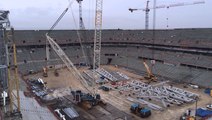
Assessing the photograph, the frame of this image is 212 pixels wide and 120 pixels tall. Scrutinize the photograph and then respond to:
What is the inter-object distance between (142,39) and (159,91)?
141 feet

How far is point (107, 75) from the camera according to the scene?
62.5 m

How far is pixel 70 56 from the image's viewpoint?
80.7 meters

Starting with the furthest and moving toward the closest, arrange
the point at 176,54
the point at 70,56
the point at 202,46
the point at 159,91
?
the point at 70,56, the point at 176,54, the point at 202,46, the point at 159,91

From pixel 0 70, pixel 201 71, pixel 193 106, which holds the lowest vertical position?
pixel 193 106

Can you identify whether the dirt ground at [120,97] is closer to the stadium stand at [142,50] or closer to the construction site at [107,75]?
the construction site at [107,75]

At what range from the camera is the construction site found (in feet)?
113

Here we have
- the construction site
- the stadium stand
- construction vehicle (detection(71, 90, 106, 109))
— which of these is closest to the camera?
the construction site

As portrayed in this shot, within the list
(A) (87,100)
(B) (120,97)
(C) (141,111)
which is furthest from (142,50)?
(C) (141,111)

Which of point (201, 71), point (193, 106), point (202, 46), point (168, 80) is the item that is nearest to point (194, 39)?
point (202, 46)

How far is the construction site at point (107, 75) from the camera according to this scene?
34438 millimetres

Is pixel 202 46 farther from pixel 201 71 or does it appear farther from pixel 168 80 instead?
pixel 168 80

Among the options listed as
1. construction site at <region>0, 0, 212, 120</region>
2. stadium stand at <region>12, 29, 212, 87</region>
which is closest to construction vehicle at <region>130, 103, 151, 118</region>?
construction site at <region>0, 0, 212, 120</region>

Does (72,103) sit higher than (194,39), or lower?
lower

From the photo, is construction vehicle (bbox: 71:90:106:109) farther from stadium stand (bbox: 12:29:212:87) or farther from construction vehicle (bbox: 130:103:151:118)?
stadium stand (bbox: 12:29:212:87)
